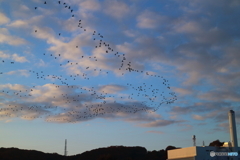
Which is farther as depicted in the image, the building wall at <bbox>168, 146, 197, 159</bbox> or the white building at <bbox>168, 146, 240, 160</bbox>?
the building wall at <bbox>168, 146, 197, 159</bbox>

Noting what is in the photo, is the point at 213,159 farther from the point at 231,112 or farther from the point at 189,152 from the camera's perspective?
the point at 231,112

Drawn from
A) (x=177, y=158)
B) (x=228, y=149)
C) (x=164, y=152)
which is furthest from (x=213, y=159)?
(x=164, y=152)

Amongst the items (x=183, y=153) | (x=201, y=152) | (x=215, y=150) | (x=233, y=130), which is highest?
(x=233, y=130)

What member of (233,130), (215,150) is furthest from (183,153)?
(233,130)

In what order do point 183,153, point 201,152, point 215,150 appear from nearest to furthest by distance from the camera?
point 201,152 → point 215,150 → point 183,153

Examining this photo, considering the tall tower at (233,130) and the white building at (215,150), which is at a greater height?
the tall tower at (233,130)

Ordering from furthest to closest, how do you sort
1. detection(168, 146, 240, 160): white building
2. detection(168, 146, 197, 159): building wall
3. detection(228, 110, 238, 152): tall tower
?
1. detection(228, 110, 238, 152): tall tower
2. detection(168, 146, 197, 159): building wall
3. detection(168, 146, 240, 160): white building

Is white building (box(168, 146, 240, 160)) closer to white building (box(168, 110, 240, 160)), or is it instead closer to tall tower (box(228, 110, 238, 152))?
white building (box(168, 110, 240, 160))

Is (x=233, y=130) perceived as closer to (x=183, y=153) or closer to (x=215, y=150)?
(x=215, y=150)

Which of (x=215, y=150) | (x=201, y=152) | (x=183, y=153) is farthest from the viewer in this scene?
(x=183, y=153)

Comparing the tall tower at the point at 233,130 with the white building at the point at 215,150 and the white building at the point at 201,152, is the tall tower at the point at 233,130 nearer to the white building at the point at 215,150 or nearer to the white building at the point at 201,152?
the white building at the point at 215,150

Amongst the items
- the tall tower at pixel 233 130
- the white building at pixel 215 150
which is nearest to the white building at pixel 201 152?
the white building at pixel 215 150

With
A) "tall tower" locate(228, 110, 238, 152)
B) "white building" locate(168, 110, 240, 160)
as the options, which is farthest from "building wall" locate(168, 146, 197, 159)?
"tall tower" locate(228, 110, 238, 152)

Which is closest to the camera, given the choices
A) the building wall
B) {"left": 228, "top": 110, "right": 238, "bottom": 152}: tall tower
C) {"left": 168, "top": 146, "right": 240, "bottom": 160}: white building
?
{"left": 168, "top": 146, "right": 240, "bottom": 160}: white building
